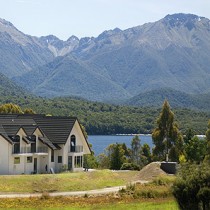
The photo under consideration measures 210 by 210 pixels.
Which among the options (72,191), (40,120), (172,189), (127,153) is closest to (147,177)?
(72,191)

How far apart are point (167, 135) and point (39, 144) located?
1642cm

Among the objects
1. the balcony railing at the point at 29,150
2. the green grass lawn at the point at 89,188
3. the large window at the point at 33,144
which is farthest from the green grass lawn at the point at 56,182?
A: the large window at the point at 33,144

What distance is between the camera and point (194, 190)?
2945 cm

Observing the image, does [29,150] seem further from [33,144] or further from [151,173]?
[151,173]

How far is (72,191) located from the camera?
46688 millimetres

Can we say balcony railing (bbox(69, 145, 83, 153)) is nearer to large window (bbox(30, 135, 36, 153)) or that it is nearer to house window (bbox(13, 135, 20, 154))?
Result: large window (bbox(30, 135, 36, 153))

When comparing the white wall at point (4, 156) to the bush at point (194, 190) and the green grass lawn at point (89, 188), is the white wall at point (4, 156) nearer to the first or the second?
the green grass lawn at point (89, 188)

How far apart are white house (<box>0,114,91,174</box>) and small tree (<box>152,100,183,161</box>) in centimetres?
913

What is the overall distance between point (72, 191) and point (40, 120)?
1613cm

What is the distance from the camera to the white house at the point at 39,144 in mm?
54562

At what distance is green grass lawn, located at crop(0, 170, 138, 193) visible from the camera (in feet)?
150

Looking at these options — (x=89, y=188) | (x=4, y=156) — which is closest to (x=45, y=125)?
(x=4, y=156)

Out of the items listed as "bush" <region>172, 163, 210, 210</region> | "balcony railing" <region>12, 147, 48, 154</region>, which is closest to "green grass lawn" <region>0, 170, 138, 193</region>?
"balcony railing" <region>12, 147, 48, 154</region>

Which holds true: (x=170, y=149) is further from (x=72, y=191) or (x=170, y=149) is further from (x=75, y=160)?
(x=72, y=191)
